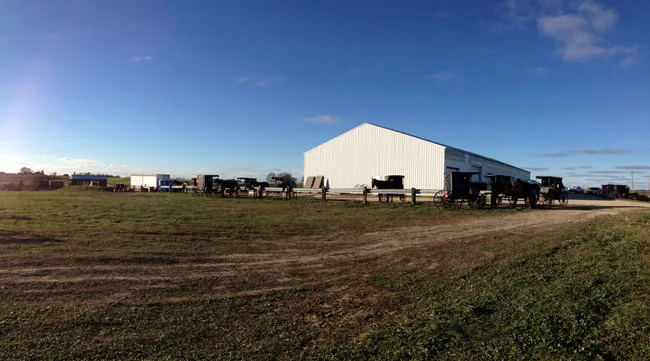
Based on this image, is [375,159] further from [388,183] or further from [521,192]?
[521,192]

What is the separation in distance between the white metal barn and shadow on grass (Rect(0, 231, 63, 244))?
98.1 feet

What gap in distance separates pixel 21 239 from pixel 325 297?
333 inches

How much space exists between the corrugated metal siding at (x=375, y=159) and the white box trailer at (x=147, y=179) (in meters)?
31.0

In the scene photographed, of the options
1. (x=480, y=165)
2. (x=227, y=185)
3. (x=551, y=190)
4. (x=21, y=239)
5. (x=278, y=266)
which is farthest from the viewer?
(x=480, y=165)

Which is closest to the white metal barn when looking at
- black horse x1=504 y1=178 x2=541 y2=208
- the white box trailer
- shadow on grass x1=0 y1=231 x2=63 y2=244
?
black horse x1=504 y1=178 x2=541 y2=208

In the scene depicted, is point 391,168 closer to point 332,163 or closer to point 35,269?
point 332,163

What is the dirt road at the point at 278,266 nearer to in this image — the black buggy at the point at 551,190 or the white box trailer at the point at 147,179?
the black buggy at the point at 551,190

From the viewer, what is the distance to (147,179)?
65750 millimetres

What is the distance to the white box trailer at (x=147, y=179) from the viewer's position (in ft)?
209

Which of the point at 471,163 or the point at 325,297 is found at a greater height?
the point at 471,163

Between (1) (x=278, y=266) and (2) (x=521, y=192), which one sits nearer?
(1) (x=278, y=266)

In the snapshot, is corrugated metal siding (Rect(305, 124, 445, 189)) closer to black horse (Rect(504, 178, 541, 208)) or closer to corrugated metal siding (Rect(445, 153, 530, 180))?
corrugated metal siding (Rect(445, 153, 530, 180))

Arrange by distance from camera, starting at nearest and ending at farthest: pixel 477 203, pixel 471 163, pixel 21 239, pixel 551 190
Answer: pixel 21 239 < pixel 477 203 < pixel 551 190 < pixel 471 163

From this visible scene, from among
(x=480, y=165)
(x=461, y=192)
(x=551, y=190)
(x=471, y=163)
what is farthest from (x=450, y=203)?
(x=480, y=165)
